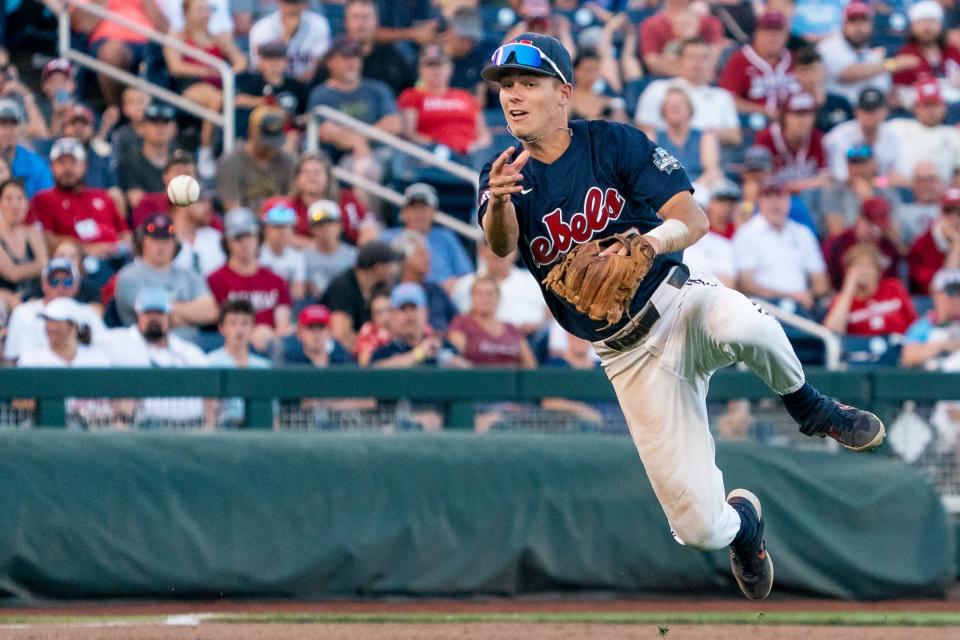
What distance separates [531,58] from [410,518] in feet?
12.5

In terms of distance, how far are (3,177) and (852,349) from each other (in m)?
5.84

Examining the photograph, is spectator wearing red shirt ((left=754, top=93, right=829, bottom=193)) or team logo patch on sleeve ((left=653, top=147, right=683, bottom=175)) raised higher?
spectator wearing red shirt ((left=754, top=93, right=829, bottom=193))

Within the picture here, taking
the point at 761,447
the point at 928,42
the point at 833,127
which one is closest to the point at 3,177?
the point at 761,447

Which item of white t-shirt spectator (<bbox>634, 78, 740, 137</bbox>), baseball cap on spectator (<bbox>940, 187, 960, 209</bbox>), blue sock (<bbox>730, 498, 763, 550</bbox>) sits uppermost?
white t-shirt spectator (<bbox>634, 78, 740, 137</bbox>)

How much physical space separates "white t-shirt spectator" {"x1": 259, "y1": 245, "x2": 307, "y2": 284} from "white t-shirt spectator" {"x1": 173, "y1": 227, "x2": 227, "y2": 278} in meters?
0.28

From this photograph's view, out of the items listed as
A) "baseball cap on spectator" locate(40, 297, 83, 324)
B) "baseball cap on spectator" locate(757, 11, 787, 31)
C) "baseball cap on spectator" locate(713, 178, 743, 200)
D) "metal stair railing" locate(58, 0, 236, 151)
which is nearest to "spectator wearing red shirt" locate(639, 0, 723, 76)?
Result: "baseball cap on spectator" locate(757, 11, 787, 31)

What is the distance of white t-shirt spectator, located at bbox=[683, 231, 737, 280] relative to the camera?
37.2ft

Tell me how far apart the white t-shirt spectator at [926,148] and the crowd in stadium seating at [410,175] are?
2cm

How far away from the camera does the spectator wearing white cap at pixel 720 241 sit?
1137cm

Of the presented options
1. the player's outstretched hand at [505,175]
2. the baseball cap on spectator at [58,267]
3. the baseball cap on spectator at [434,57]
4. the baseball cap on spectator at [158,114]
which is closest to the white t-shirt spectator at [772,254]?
the baseball cap on spectator at [434,57]

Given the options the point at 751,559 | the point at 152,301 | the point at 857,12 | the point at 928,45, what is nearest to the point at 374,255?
the point at 152,301

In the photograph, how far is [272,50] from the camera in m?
12.0

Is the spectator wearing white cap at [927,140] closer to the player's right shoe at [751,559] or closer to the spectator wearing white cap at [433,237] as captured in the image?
the spectator wearing white cap at [433,237]

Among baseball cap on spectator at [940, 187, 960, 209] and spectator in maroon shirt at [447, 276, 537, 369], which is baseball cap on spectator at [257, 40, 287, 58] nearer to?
spectator in maroon shirt at [447, 276, 537, 369]
